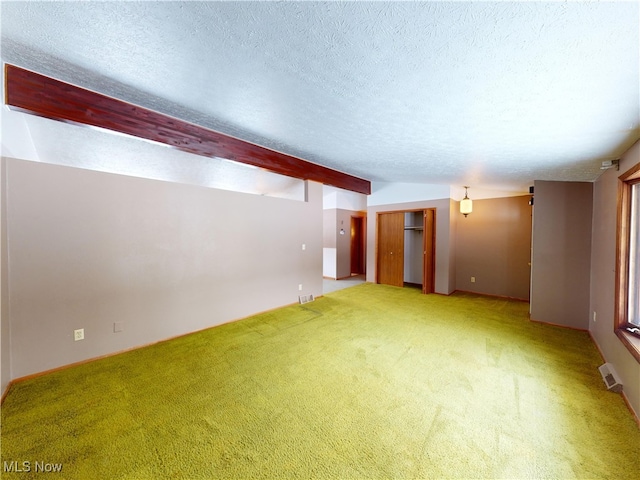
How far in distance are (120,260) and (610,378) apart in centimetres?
505

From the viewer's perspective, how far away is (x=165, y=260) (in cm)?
316

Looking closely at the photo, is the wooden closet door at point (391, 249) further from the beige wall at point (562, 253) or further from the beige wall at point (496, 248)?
the beige wall at point (562, 253)

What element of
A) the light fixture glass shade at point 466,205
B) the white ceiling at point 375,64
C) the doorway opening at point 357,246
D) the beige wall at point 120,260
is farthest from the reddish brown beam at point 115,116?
the doorway opening at point 357,246

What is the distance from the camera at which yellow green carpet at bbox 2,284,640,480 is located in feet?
4.78

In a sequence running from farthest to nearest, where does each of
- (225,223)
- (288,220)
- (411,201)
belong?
(411,201) < (288,220) < (225,223)

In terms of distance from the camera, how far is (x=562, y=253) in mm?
3639

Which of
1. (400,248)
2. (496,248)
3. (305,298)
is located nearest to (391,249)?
(400,248)

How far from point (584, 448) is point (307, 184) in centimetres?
453

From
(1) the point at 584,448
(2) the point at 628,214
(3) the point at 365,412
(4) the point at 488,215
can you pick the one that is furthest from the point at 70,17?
(4) the point at 488,215

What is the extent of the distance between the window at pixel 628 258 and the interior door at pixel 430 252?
11.4ft

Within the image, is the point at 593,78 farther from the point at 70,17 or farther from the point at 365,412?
the point at 70,17

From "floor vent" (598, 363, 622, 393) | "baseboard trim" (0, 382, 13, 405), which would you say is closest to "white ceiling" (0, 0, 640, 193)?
"floor vent" (598, 363, 622, 393)

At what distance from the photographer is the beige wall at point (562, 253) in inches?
137

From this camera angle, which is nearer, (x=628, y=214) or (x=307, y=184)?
(x=628, y=214)
